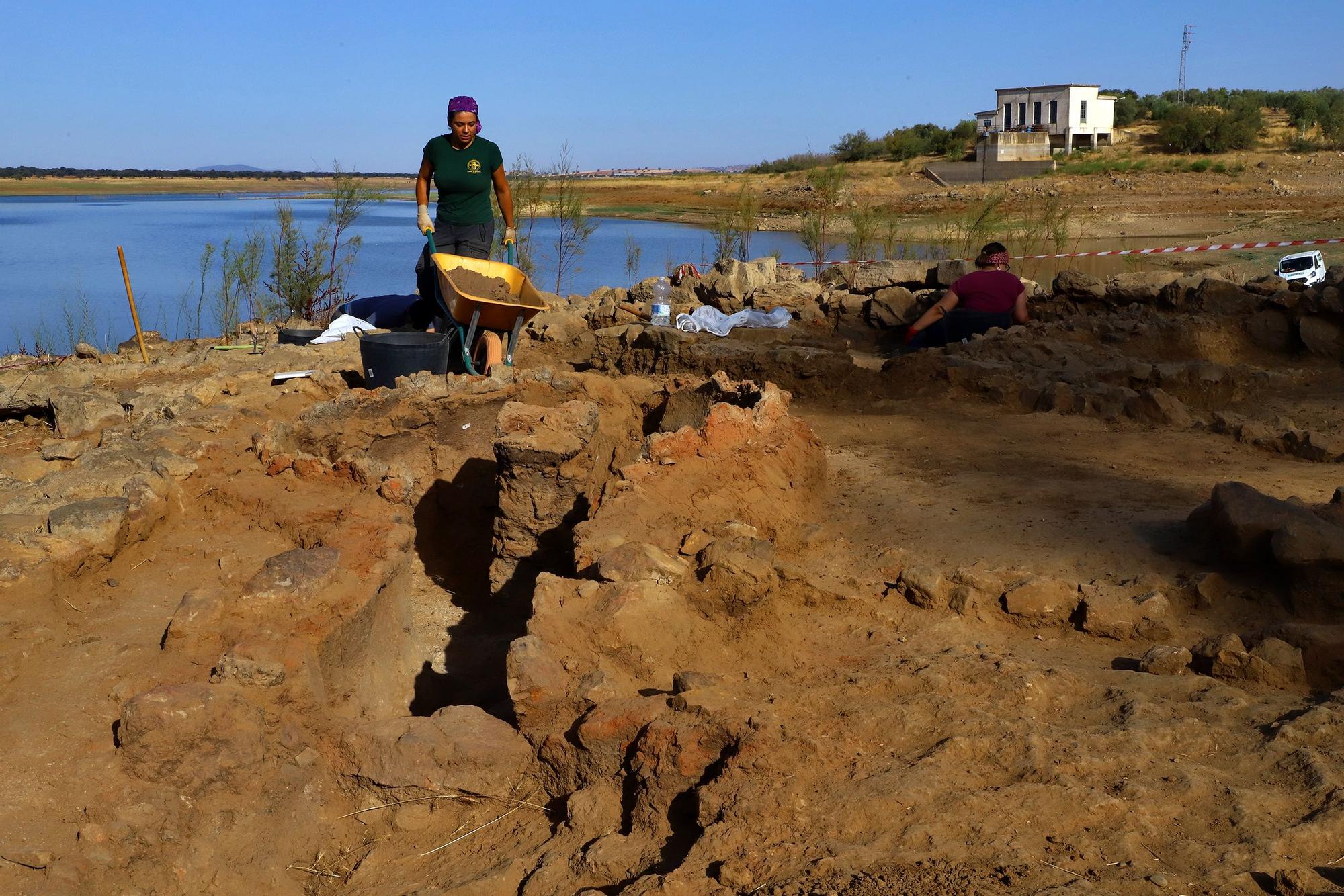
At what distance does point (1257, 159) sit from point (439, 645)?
149 feet

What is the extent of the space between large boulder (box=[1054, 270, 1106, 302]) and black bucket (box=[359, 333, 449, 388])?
684cm

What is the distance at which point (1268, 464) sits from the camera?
18.1 feet

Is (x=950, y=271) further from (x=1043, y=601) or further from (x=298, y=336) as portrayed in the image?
(x=1043, y=601)

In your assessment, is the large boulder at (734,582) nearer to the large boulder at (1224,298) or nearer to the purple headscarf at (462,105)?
the purple headscarf at (462,105)

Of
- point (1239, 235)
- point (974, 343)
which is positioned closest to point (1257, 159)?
point (1239, 235)

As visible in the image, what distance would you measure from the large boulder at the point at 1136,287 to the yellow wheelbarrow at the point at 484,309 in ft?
20.6

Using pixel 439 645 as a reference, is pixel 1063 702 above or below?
above

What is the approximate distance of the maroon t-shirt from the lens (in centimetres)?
924

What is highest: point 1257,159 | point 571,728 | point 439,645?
point 1257,159

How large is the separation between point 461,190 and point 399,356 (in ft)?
4.61

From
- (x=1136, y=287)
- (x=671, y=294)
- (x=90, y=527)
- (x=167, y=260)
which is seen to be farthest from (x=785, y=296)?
(x=167, y=260)

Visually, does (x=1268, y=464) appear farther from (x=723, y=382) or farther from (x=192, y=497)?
(x=192, y=497)

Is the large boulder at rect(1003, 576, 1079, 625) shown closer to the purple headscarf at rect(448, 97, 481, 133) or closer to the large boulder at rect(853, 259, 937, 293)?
the purple headscarf at rect(448, 97, 481, 133)

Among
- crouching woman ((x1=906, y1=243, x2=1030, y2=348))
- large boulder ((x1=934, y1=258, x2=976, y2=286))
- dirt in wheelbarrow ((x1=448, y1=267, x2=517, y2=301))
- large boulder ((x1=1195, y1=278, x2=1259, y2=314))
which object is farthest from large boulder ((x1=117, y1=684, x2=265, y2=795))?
large boulder ((x1=934, y1=258, x2=976, y2=286))
